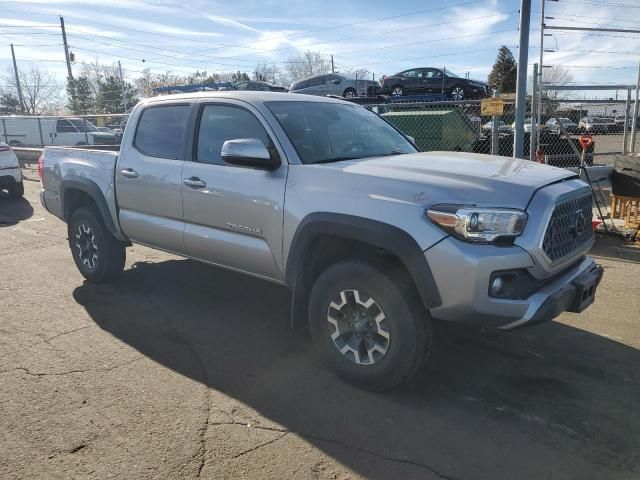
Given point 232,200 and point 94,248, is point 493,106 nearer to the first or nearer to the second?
point 232,200

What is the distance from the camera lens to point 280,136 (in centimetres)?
388

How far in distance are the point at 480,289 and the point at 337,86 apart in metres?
22.4

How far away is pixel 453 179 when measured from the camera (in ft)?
10.4

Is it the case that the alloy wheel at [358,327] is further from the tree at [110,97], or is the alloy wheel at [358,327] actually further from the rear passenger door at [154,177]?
the tree at [110,97]

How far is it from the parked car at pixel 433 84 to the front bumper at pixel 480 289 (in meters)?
18.9

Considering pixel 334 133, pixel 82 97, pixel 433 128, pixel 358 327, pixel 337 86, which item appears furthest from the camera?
pixel 82 97

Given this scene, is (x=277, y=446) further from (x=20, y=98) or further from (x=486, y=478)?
(x=20, y=98)

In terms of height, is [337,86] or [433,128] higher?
[337,86]

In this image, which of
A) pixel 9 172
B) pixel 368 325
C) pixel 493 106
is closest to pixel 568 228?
pixel 368 325

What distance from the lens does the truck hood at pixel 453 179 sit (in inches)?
118

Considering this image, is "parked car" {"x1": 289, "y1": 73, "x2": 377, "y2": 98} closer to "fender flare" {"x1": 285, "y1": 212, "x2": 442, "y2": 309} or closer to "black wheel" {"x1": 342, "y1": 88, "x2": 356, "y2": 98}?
"black wheel" {"x1": 342, "y1": 88, "x2": 356, "y2": 98}

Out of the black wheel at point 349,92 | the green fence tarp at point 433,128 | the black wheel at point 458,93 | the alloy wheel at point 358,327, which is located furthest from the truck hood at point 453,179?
the black wheel at point 349,92

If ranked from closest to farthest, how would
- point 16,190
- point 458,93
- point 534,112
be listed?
1. point 534,112
2. point 16,190
3. point 458,93

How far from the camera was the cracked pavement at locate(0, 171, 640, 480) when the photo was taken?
2.75 m
